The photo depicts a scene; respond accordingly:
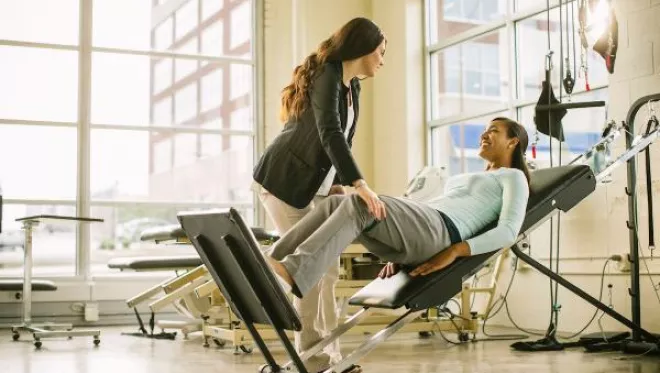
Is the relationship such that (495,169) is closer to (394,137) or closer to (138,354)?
(138,354)

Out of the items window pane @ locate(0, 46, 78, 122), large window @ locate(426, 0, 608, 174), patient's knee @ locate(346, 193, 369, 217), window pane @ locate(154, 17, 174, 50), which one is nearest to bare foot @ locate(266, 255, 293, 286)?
patient's knee @ locate(346, 193, 369, 217)

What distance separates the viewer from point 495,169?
3.21 meters

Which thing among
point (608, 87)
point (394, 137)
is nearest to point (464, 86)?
point (394, 137)

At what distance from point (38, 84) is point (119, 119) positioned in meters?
0.69

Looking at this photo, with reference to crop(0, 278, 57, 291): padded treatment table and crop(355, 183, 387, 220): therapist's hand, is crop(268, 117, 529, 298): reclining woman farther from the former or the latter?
crop(0, 278, 57, 291): padded treatment table

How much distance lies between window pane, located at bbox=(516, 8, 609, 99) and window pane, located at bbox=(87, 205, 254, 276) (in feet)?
9.82

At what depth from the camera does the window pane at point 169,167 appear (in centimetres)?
698

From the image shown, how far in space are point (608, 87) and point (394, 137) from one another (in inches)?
94.0

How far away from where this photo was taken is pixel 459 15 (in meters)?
6.73

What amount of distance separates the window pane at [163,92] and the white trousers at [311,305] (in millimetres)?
4393

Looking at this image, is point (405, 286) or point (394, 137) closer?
point (405, 286)

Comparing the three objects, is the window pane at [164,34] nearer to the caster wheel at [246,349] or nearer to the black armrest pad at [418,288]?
the caster wheel at [246,349]

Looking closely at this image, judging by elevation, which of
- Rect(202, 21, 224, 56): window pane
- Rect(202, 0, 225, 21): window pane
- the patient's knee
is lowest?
the patient's knee

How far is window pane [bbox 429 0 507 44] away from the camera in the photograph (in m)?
6.33
